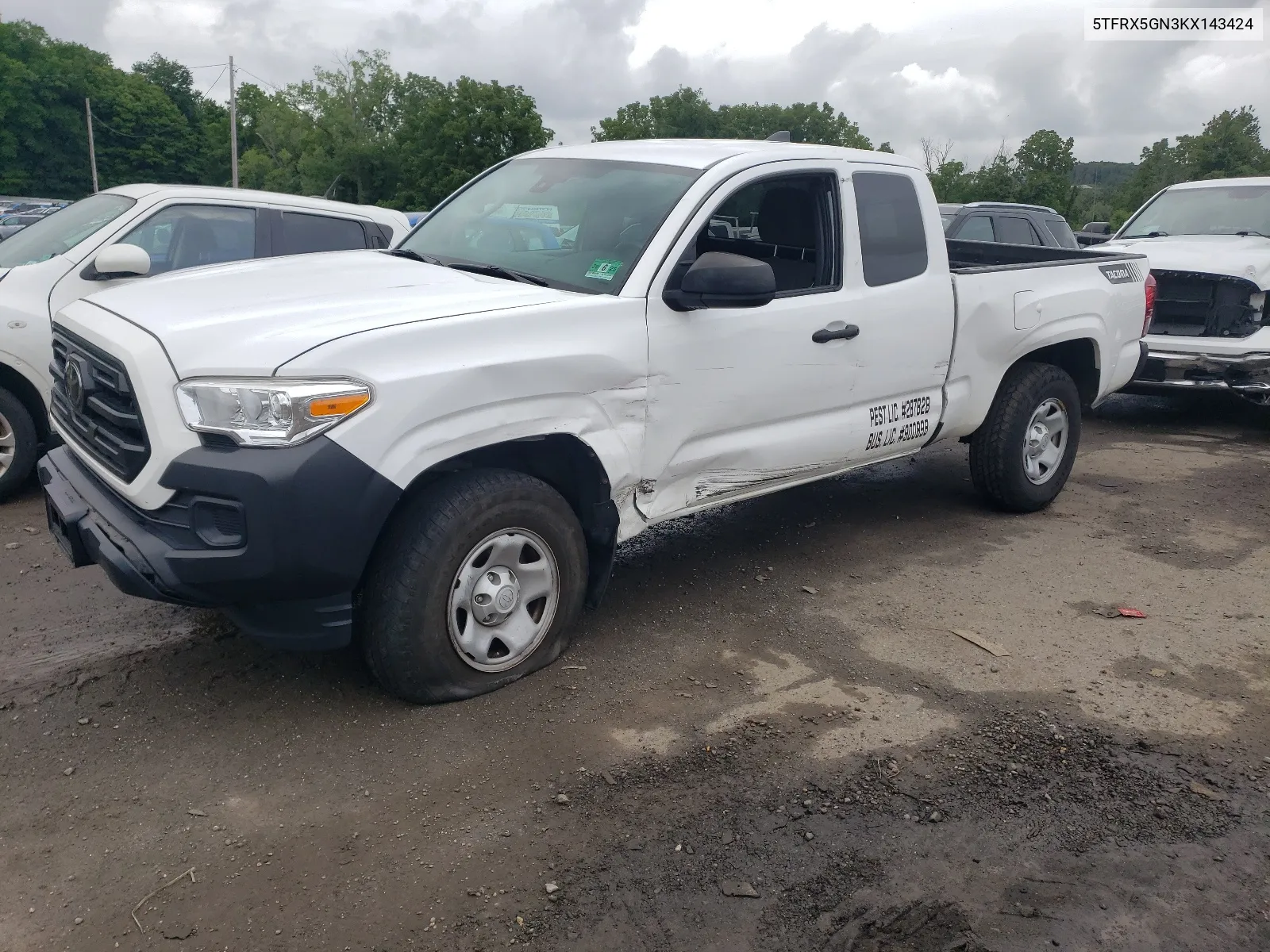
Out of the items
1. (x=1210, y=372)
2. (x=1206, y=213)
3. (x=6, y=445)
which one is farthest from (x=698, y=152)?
(x=1206, y=213)

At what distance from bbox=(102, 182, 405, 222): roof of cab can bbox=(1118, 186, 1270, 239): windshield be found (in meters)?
7.25

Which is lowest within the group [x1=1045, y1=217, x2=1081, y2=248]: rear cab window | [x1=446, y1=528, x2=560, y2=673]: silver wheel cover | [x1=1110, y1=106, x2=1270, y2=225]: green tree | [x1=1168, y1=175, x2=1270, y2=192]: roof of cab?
[x1=446, y1=528, x2=560, y2=673]: silver wheel cover

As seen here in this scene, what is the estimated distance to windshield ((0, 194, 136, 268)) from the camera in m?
6.25

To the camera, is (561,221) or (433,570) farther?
(561,221)

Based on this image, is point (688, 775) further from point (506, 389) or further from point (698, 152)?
point (698, 152)

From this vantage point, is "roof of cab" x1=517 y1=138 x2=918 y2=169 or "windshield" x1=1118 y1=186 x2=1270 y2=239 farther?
"windshield" x1=1118 y1=186 x2=1270 y2=239

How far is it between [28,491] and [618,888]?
4.87 m

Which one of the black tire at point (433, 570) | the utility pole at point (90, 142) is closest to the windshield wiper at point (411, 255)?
the black tire at point (433, 570)

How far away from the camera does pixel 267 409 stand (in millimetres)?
3232

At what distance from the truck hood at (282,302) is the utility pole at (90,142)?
8560 centimetres

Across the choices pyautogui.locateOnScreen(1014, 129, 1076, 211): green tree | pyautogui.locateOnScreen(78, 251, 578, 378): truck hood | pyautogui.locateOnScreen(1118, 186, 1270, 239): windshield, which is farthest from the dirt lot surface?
pyautogui.locateOnScreen(1014, 129, 1076, 211): green tree

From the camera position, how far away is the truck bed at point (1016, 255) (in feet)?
21.1

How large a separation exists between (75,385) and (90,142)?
307ft

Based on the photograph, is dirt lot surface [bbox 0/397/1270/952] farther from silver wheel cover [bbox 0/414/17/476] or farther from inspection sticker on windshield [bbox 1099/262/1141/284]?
inspection sticker on windshield [bbox 1099/262/1141/284]
